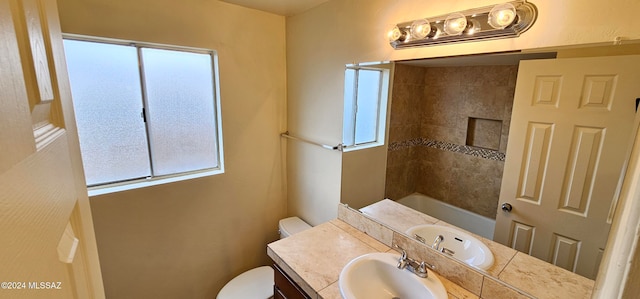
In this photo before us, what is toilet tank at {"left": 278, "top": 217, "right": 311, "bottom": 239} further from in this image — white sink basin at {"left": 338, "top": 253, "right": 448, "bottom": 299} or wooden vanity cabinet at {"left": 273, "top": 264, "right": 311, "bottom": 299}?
white sink basin at {"left": 338, "top": 253, "right": 448, "bottom": 299}

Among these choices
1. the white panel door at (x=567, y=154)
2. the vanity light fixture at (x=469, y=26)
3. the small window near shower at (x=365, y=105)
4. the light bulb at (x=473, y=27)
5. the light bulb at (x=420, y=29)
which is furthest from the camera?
the small window near shower at (x=365, y=105)

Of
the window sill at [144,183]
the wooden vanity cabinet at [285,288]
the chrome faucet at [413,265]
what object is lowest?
the wooden vanity cabinet at [285,288]

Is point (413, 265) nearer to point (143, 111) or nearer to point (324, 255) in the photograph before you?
point (324, 255)

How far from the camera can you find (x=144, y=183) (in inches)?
72.7

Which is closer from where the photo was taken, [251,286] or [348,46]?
[348,46]

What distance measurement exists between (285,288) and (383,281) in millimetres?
504

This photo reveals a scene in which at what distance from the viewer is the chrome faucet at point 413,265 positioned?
1.18 metres

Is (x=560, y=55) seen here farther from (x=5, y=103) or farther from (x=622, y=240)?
(x=5, y=103)

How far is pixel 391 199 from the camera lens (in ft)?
5.02

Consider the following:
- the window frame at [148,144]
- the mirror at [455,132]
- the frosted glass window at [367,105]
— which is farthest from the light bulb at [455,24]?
the window frame at [148,144]

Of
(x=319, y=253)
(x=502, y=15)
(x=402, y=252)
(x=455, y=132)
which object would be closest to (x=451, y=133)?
(x=455, y=132)

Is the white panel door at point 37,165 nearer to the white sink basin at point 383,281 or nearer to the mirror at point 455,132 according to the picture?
the white sink basin at point 383,281

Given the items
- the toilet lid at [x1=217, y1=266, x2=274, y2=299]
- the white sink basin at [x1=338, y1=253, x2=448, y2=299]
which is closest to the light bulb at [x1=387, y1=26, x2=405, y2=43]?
the white sink basin at [x1=338, y1=253, x2=448, y2=299]

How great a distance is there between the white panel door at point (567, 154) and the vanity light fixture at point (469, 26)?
172 millimetres
